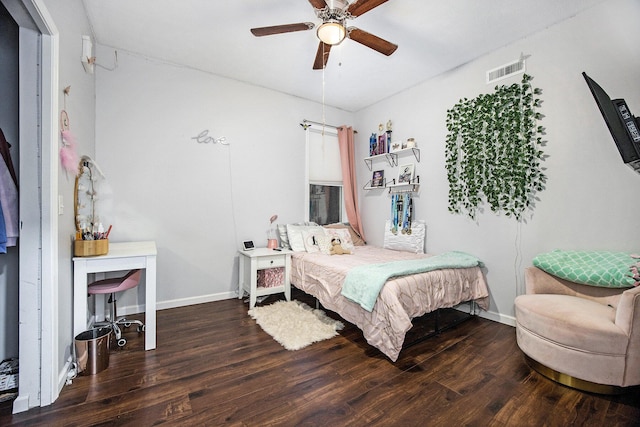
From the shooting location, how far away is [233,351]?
2279 mm

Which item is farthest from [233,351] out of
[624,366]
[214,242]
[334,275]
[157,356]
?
[624,366]

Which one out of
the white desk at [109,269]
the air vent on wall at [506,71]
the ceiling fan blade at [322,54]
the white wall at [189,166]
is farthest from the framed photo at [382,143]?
the white desk at [109,269]

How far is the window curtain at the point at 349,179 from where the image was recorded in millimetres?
4430

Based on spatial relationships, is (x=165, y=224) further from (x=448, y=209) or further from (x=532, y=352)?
(x=532, y=352)

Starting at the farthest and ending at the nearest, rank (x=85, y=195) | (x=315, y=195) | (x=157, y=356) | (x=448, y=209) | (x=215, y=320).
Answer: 1. (x=315, y=195)
2. (x=448, y=209)
3. (x=215, y=320)
4. (x=85, y=195)
5. (x=157, y=356)

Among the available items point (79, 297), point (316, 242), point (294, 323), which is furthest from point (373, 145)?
point (79, 297)

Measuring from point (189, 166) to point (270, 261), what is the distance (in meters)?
1.48

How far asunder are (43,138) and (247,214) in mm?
2257

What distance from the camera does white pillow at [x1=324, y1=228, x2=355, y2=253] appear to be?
12.5 feet

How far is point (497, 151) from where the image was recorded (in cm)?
287

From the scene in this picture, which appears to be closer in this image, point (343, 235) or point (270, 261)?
point (270, 261)

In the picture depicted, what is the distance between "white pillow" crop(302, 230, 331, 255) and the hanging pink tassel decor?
236 cm

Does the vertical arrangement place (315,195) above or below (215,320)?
above

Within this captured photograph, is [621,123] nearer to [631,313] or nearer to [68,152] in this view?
[631,313]
